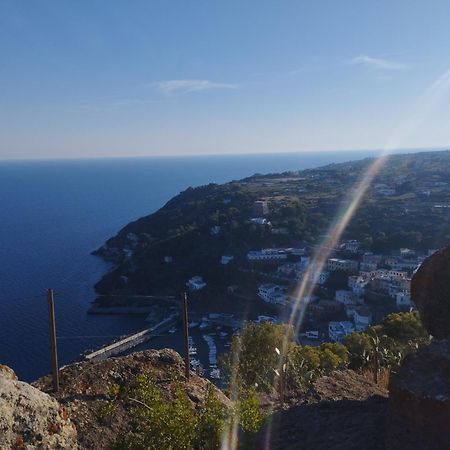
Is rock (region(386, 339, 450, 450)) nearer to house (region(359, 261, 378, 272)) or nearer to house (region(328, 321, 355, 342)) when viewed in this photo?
house (region(328, 321, 355, 342))

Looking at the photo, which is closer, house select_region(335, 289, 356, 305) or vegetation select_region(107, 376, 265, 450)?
vegetation select_region(107, 376, 265, 450)

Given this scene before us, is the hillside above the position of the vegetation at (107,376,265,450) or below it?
below

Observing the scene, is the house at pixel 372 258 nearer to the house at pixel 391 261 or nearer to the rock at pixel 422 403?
the house at pixel 391 261

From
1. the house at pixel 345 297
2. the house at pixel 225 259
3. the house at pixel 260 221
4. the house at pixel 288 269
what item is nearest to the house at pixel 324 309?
the house at pixel 345 297

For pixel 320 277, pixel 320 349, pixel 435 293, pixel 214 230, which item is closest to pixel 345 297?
pixel 320 277

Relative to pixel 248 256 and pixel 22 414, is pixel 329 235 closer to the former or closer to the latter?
pixel 248 256

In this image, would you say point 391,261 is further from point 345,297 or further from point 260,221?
point 260,221

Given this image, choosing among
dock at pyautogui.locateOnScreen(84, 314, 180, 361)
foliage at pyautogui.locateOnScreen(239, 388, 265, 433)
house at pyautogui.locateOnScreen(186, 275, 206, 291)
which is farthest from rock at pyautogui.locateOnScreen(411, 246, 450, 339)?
house at pyautogui.locateOnScreen(186, 275, 206, 291)

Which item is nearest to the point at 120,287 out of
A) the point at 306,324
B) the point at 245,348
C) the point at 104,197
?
the point at 306,324
